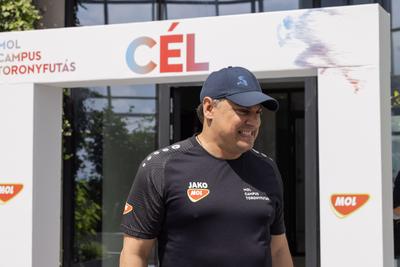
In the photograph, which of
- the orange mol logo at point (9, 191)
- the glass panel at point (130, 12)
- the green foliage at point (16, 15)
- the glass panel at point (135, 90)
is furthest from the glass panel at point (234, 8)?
the orange mol logo at point (9, 191)

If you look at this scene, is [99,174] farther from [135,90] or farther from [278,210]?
[278,210]

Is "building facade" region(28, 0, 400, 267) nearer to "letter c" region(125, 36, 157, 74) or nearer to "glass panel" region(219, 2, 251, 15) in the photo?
"glass panel" region(219, 2, 251, 15)

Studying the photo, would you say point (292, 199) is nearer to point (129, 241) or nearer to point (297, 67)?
point (297, 67)

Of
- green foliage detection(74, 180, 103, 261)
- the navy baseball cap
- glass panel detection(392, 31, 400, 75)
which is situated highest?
glass panel detection(392, 31, 400, 75)

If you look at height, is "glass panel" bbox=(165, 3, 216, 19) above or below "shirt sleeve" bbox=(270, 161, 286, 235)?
above

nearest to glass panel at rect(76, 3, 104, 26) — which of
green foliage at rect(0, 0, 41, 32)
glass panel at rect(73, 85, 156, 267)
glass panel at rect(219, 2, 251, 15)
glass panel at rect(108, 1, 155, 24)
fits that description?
glass panel at rect(108, 1, 155, 24)

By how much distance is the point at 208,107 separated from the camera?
2264 millimetres

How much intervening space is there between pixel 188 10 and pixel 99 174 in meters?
2.07

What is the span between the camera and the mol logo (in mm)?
4469

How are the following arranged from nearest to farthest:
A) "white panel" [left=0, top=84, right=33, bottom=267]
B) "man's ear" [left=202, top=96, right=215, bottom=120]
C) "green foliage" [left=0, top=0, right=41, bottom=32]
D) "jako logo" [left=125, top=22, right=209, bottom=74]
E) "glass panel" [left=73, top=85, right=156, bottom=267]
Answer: "man's ear" [left=202, top=96, right=215, bottom=120], "jako logo" [left=125, top=22, right=209, bottom=74], "white panel" [left=0, top=84, right=33, bottom=267], "green foliage" [left=0, top=0, right=41, bottom=32], "glass panel" [left=73, top=85, right=156, bottom=267]

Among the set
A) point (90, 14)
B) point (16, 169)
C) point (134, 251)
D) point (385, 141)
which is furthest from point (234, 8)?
point (134, 251)

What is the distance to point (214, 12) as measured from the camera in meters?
7.26

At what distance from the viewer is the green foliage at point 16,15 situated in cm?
713

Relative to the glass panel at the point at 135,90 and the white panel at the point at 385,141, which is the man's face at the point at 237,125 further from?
the glass panel at the point at 135,90
